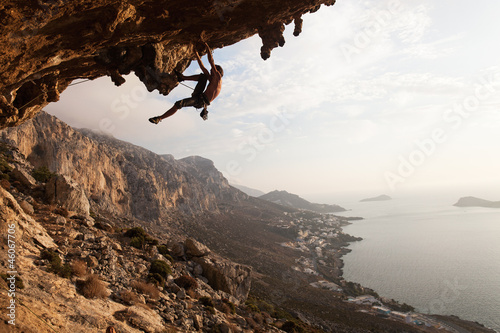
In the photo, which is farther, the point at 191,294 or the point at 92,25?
the point at 191,294

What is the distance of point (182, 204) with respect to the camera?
89250 millimetres

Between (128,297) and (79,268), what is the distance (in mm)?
2288

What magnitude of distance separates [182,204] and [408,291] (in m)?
73.5

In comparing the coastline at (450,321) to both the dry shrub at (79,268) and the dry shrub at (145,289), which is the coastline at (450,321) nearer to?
the dry shrub at (145,289)

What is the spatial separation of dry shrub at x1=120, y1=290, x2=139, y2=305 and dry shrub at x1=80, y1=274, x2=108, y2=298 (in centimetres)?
82

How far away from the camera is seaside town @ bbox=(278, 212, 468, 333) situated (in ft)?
141

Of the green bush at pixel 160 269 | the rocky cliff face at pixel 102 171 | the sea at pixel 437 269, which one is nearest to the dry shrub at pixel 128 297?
the green bush at pixel 160 269

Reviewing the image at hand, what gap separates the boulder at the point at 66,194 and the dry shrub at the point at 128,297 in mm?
12395

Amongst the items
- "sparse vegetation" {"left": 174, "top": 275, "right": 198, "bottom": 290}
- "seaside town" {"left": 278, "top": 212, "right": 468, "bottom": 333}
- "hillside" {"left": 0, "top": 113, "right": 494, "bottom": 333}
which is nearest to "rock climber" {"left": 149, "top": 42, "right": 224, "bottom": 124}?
"hillside" {"left": 0, "top": 113, "right": 494, "bottom": 333}

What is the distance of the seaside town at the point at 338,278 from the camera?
42906mm

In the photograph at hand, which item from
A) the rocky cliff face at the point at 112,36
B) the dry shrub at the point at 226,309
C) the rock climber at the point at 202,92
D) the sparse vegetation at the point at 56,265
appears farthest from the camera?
the dry shrub at the point at 226,309

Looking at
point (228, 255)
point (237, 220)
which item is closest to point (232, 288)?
point (228, 255)

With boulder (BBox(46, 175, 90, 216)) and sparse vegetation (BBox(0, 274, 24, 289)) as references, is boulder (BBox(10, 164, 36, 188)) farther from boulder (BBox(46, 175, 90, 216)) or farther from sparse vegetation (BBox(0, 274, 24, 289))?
sparse vegetation (BBox(0, 274, 24, 289))

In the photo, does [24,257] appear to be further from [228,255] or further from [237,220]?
[237,220]
